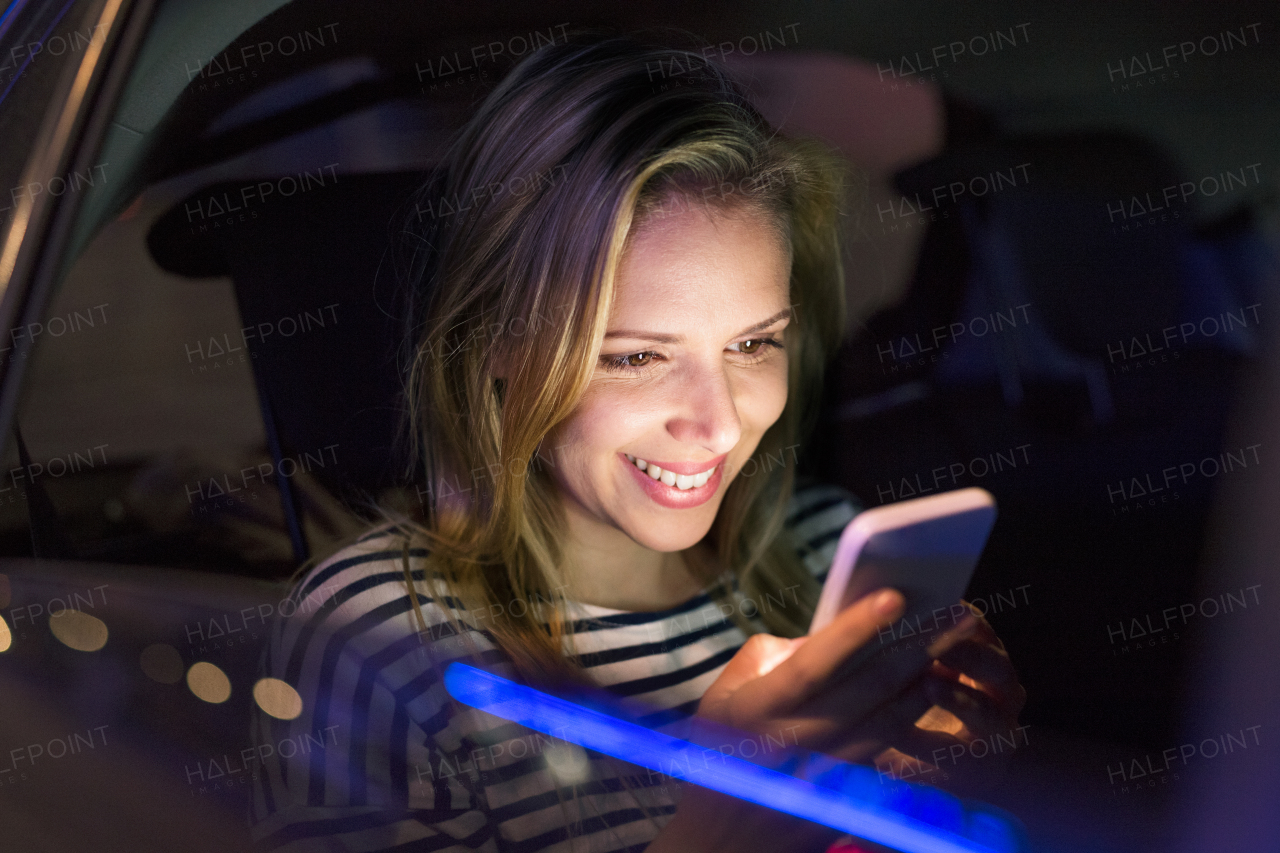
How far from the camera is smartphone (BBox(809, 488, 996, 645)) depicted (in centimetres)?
90

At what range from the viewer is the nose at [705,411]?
1.10m

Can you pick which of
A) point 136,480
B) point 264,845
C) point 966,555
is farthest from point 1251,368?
point 136,480

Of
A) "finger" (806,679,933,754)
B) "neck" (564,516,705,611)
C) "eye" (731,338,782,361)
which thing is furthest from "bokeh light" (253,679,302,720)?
"eye" (731,338,782,361)

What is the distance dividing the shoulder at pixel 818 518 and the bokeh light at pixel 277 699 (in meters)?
1.00

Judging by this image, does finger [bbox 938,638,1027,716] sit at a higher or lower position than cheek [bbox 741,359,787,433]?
lower

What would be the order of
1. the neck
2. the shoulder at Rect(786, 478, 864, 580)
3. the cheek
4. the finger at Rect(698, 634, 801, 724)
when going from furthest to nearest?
1. the shoulder at Rect(786, 478, 864, 580)
2. the neck
3. the cheek
4. the finger at Rect(698, 634, 801, 724)

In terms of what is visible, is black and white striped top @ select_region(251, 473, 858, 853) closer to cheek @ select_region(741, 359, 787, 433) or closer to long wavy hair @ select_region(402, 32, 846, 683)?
long wavy hair @ select_region(402, 32, 846, 683)

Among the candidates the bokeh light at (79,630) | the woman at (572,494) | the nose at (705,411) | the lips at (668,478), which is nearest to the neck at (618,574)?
the woman at (572,494)

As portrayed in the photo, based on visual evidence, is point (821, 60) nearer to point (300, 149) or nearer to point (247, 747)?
point (300, 149)

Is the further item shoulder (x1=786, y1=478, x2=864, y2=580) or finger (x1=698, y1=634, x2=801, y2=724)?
shoulder (x1=786, y1=478, x2=864, y2=580)

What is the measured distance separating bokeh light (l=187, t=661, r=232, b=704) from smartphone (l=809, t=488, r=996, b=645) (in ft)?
2.55

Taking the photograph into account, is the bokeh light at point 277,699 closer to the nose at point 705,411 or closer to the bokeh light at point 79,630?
the bokeh light at point 79,630

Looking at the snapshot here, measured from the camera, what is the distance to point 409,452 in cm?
129

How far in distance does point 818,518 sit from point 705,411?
69cm
